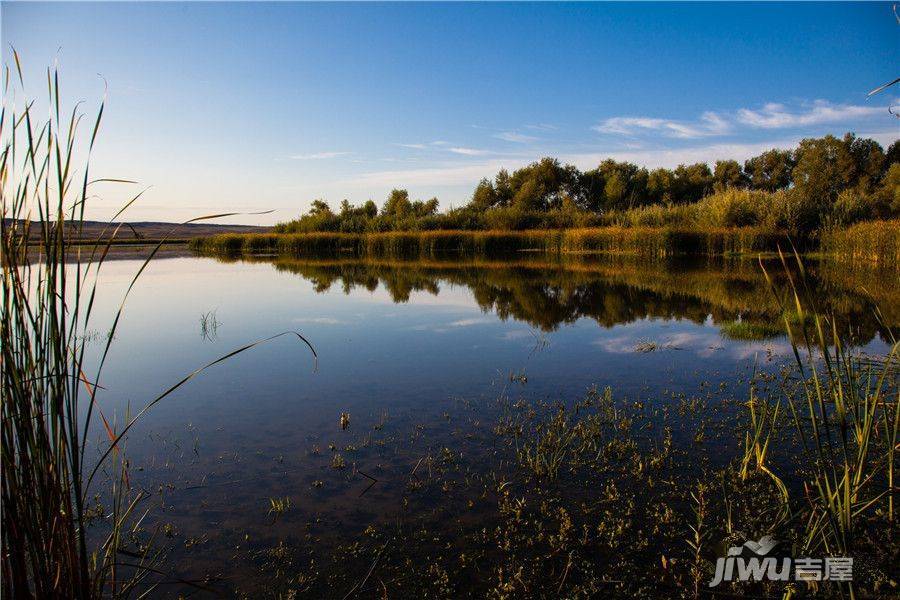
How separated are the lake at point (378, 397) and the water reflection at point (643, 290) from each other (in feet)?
0.43

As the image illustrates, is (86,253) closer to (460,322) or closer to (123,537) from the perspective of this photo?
(460,322)

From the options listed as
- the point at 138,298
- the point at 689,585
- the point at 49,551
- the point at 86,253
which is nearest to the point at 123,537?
the point at 49,551

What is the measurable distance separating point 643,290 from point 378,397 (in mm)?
11253

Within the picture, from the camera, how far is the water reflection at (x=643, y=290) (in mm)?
10648

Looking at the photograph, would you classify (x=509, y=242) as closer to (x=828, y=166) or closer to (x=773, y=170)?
(x=828, y=166)

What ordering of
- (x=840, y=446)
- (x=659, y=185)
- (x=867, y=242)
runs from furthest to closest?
(x=659, y=185) < (x=867, y=242) < (x=840, y=446)

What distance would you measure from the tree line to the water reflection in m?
4.47

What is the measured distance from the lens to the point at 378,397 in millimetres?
6305

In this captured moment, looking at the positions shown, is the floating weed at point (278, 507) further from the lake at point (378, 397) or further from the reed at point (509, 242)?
the reed at point (509, 242)

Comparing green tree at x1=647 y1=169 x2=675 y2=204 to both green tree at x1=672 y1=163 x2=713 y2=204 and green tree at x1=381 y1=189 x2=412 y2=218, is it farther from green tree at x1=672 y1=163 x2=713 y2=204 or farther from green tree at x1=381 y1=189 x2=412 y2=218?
green tree at x1=381 y1=189 x2=412 y2=218

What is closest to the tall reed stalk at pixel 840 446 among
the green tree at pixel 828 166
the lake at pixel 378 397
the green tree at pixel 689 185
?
the lake at pixel 378 397

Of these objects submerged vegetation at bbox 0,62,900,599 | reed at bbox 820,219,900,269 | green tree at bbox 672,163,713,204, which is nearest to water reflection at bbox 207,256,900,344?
reed at bbox 820,219,900,269

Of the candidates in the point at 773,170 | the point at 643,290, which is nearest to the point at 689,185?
the point at 773,170

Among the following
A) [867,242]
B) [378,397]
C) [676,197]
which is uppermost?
[676,197]
